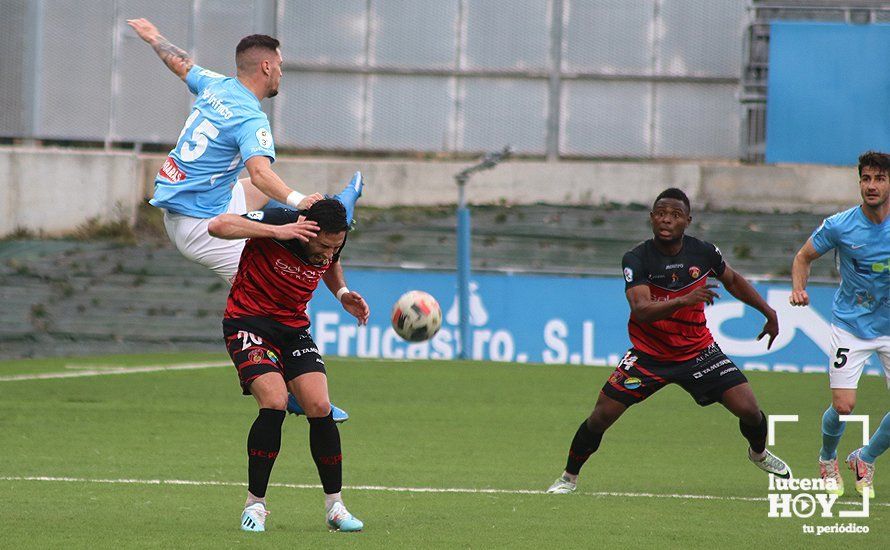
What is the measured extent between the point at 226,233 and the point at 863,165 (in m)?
4.34

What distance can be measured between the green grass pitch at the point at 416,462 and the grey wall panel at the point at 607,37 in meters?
10.0

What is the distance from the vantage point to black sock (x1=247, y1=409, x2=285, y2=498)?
23.1ft

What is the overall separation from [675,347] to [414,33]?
1840 centimetres

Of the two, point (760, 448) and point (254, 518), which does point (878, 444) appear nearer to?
point (760, 448)

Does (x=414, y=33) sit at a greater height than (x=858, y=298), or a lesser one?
greater

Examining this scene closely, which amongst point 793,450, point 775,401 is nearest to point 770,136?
point 775,401

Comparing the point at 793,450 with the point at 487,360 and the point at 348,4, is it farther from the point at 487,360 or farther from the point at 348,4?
the point at 348,4

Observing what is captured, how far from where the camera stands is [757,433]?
885cm

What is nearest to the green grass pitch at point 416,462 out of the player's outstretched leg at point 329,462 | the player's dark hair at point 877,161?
the player's outstretched leg at point 329,462

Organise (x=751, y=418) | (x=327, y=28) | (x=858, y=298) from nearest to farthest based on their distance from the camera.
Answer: (x=751, y=418)
(x=858, y=298)
(x=327, y=28)

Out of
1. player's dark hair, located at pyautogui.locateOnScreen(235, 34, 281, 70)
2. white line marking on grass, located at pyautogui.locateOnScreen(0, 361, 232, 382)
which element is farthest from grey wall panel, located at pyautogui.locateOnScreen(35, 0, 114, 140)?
player's dark hair, located at pyautogui.locateOnScreen(235, 34, 281, 70)

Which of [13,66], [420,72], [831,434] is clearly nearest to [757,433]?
[831,434]

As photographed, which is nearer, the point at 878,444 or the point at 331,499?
the point at 331,499

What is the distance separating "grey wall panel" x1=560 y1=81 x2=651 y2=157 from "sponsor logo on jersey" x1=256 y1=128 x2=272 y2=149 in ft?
60.0
